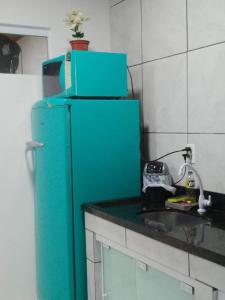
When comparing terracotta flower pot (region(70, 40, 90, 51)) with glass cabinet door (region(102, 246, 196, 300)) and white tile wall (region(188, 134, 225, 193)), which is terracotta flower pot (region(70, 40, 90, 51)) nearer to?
white tile wall (region(188, 134, 225, 193))

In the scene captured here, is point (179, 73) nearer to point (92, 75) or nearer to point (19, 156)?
point (92, 75)

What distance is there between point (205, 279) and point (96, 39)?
1.93 m

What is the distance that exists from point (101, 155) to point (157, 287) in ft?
2.61

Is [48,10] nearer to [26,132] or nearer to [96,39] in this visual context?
[96,39]

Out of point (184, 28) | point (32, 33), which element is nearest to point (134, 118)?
point (184, 28)

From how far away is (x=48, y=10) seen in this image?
106 inches

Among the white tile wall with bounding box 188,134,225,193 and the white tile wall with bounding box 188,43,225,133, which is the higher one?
the white tile wall with bounding box 188,43,225,133

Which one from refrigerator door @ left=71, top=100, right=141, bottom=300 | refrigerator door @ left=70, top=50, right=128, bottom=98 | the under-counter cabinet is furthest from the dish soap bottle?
refrigerator door @ left=70, top=50, right=128, bottom=98

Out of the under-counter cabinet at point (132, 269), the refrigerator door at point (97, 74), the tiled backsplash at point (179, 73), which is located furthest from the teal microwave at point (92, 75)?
the under-counter cabinet at point (132, 269)

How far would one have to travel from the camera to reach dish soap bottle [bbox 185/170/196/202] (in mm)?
2129

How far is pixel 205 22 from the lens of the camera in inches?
80.4

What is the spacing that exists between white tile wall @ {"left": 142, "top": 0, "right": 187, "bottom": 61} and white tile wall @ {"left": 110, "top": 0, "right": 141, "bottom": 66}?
71 mm

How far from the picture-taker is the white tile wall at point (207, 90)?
198cm

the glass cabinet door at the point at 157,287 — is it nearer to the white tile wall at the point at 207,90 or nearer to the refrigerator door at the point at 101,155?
the refrigerator door at the point at 101,155
